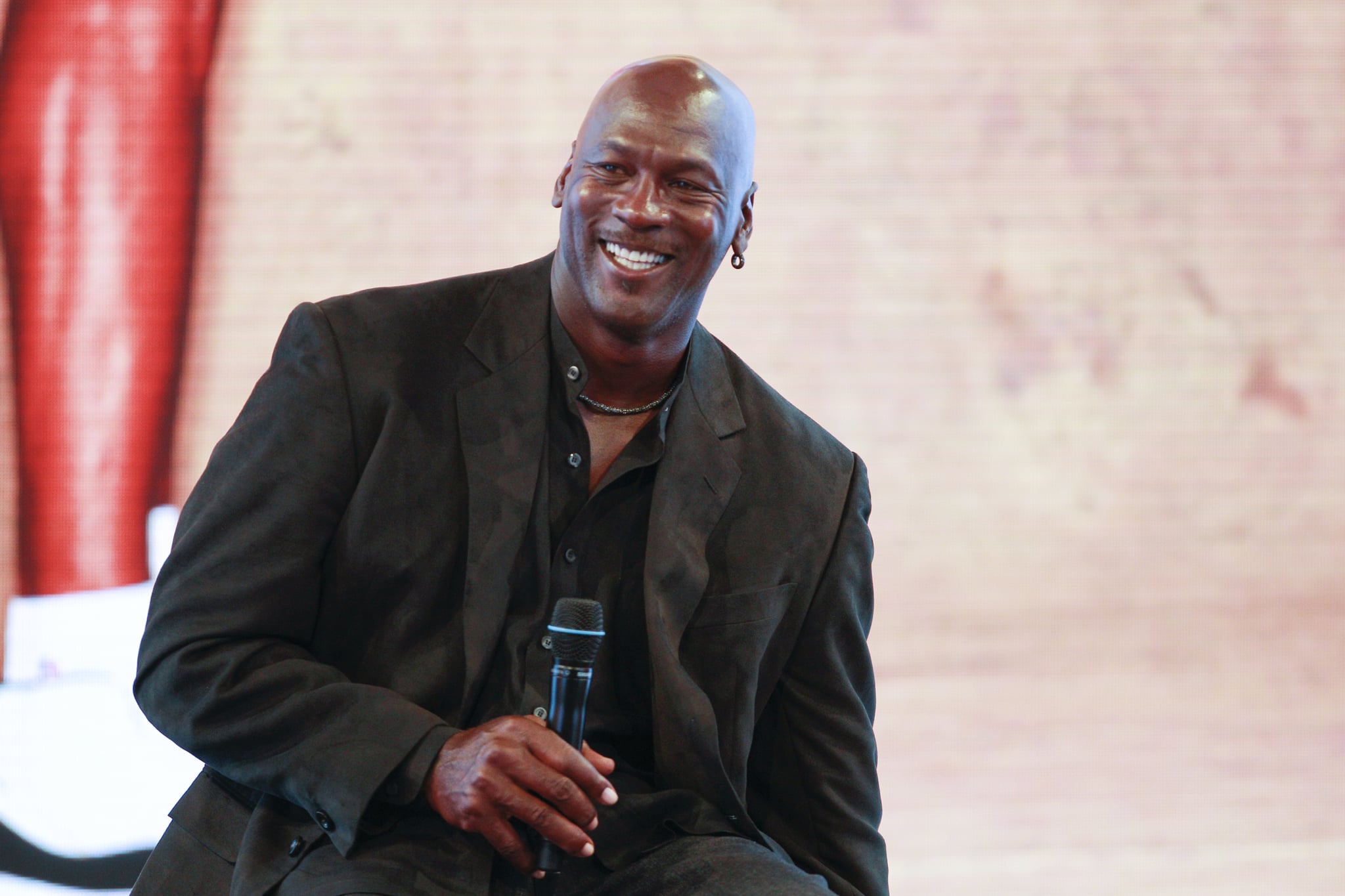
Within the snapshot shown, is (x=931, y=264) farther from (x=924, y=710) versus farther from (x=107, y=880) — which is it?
(x=107, y=880)

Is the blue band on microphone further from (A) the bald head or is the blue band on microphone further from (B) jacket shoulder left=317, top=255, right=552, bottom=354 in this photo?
(A) the bald head

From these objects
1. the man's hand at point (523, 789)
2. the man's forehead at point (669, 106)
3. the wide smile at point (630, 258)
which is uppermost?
the man's forehead at point (669, 106)

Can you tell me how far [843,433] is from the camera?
2477mm

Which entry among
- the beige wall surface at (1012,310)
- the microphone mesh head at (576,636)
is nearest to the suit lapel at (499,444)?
the microphone mesh head at (576,636)

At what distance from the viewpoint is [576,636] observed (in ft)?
3.98

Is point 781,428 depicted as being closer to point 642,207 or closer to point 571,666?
point 642,207

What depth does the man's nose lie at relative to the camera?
1540mm

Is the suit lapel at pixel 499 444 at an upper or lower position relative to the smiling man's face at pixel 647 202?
lower

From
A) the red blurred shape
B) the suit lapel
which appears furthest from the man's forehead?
the red blurred shape

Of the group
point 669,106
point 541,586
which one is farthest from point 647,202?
point 541,586

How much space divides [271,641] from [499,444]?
0.32m

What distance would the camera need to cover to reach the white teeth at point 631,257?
1.55 m

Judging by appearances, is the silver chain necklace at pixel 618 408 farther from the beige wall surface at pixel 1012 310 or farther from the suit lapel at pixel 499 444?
the beige wall surface at pixel 1012 310

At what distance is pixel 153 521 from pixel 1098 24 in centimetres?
193
